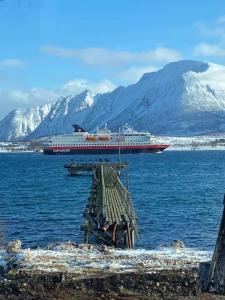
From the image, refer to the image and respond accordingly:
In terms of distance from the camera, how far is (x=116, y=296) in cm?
1324

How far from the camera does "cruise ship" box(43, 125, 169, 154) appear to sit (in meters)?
177

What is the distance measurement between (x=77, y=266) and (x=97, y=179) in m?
27.2

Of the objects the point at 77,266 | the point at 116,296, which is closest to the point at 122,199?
the point at 77,266

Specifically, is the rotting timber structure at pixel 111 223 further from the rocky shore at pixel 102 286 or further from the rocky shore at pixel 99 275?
the rocky shore at pixel 102 286

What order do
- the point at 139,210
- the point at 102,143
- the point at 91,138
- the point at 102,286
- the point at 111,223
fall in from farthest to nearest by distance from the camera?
1. the point at 91,138
2. the point at 102,143
3. the point at 139,210
4. the point at 111,223
5. the point at 102,286

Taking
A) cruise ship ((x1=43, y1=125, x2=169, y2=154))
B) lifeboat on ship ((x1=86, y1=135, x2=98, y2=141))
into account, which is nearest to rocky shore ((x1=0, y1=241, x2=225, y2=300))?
cruise ship ((x1=43, y1=125, x2=169, y2=154))

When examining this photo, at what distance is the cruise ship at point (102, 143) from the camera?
579 ft

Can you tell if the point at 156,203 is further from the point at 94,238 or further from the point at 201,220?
the point at 94,238

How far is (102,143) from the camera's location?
177 meters

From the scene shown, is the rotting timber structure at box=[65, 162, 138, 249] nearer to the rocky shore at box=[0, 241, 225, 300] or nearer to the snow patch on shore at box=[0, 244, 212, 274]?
the snow patch on shore at box=[0, 244, 212, 274]

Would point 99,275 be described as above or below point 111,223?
above

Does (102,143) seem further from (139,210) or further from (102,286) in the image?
(102,286)

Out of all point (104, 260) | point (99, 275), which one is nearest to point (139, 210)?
point (104, 260)

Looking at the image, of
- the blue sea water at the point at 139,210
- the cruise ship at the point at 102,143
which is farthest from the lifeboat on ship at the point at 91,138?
the blue sea water at the point at 139,210
